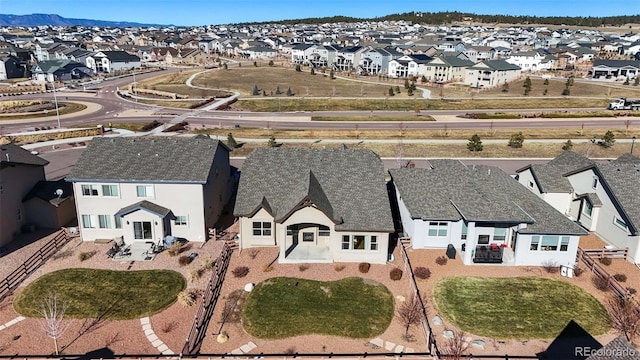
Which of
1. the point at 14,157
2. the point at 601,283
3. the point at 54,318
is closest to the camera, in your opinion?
the point at 54,318

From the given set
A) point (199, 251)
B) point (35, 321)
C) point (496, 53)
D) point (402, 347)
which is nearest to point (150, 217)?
point (199, 251)

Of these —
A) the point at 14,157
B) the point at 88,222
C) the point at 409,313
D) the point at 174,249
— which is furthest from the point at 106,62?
the point at 409,313

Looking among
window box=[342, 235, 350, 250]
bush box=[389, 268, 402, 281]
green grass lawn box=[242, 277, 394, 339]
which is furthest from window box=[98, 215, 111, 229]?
bush box=[389, 268, 402, 281]

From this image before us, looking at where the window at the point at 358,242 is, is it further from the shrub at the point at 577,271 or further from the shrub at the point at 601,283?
the shrub at the point at 601,283

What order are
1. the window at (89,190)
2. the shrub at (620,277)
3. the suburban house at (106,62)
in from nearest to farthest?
the shrub at (620,277) → the window at (89,190) → the suburban house at (106,62)

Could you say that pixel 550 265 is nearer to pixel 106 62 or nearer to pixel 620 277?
pixel 620 277

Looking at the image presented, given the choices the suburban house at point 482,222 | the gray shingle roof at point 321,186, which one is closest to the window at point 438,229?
the suburban house at point 482,222

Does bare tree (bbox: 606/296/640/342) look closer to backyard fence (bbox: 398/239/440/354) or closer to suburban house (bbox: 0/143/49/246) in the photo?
backyard fence (bbox: 398/239/440/354)
